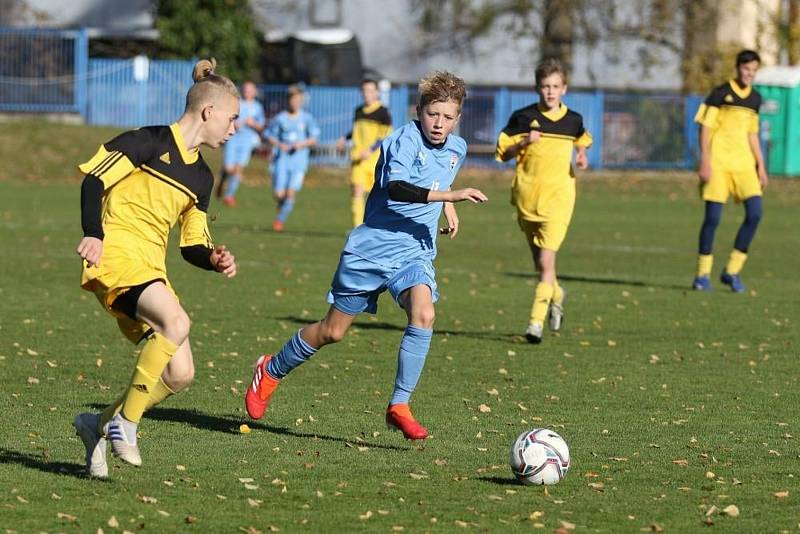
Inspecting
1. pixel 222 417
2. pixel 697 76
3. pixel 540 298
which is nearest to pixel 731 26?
pixel 697 76

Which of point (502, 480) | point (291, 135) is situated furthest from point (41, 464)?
point (291, 135)

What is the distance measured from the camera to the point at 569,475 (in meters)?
7.05

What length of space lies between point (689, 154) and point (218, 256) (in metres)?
34.5

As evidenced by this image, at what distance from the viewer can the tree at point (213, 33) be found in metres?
40.9

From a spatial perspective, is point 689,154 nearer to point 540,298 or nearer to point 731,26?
point 731,26

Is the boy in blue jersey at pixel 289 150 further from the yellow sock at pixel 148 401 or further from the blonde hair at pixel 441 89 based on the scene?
the yellow sock at pixel 148 401

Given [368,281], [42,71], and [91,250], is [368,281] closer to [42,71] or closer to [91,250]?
[91,250]

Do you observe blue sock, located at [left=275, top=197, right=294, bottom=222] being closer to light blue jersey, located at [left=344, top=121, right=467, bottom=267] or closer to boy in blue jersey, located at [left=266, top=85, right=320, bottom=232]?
boy in blue jersey, located at [left=266, top=85, right=320, bottom=232]

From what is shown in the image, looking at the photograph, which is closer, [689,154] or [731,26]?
[689,154]

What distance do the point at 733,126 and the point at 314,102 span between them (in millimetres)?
24272

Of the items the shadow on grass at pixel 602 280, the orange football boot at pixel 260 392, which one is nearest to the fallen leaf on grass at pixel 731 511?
the orange football boot at pixel 260 392

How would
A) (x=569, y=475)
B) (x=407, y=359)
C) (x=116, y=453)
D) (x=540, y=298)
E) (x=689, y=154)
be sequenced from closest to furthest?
(x=116, y=453) → (x=569, y=475) → (x=407, y=359) → (x=540, y=298) → (x=689, y=154)

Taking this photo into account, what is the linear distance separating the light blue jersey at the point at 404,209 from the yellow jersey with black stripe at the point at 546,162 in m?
3.94

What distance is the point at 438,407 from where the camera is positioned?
891 centimetres
